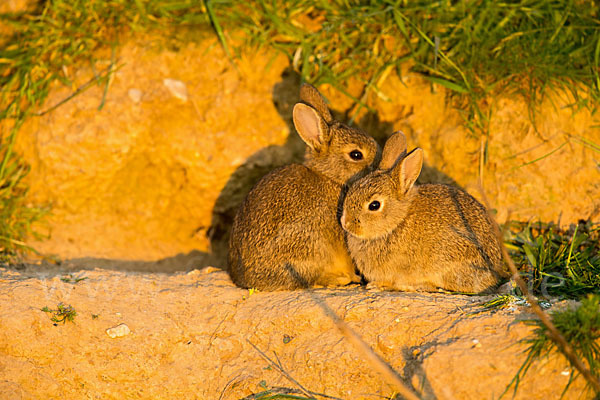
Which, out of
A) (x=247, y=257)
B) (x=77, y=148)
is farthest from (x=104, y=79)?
(x=247, y=257)

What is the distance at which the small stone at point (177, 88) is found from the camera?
5.79 m

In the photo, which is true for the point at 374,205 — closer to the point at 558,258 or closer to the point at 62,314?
the point at 558,258

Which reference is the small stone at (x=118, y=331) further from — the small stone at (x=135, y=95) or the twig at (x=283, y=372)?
the small stone at (x=135, y=95)

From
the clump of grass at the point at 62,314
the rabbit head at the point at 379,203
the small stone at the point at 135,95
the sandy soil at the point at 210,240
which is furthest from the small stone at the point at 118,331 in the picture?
the small stone at the point at 135,95

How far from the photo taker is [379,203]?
4410mm

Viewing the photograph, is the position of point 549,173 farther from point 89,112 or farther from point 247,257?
point 89,112

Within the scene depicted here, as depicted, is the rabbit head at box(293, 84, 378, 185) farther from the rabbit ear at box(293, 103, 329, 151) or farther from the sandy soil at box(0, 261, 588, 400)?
the sandy soil at box(0, 261, 588, 400)

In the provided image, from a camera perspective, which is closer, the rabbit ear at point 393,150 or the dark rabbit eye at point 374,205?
the dark rabbit eye at point 374,205

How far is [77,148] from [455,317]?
3.92m

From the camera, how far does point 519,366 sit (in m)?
3.23

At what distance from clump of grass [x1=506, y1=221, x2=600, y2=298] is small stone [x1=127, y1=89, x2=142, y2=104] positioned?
368cm

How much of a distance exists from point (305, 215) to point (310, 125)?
859 millimetres

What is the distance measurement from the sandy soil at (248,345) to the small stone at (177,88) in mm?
2226

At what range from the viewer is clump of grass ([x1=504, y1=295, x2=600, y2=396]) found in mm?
3162
